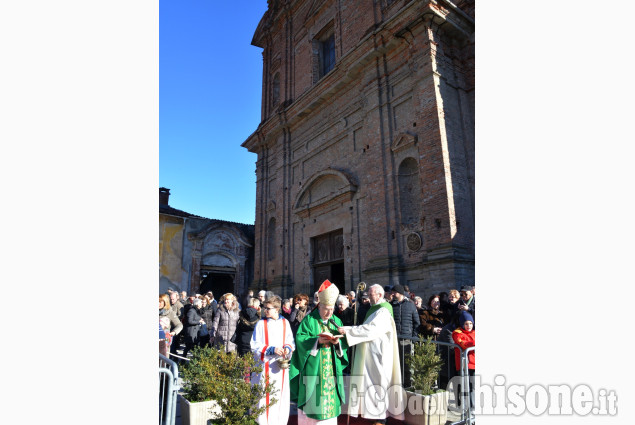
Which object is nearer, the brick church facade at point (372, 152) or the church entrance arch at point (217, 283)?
the brick church facade at point (372, 152)

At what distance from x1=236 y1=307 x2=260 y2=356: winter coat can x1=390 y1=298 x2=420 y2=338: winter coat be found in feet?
7.78

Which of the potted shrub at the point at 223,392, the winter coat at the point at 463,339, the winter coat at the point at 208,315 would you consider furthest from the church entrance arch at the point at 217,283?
the winter coat at the point at 463,339

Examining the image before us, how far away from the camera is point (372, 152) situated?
42.8ft

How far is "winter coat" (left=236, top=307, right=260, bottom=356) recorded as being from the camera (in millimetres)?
7332

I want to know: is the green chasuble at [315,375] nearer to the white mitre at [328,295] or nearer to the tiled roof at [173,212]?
the white mitre at [328,295]

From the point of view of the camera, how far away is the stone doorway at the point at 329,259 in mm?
14462

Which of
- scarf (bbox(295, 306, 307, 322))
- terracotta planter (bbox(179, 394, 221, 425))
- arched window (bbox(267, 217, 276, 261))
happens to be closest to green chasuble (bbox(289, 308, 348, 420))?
terracotta planter (bbox(179, 394, 221, 425))

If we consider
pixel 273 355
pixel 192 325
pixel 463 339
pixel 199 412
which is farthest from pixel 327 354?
pixel 192 325

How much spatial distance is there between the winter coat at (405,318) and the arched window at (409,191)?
522cm

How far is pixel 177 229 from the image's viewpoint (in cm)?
2109

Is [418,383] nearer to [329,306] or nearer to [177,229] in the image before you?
[329,306]

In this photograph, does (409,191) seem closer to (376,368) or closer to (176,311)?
(176,311)
